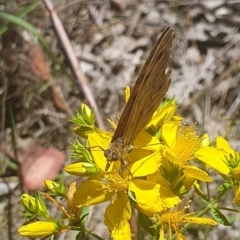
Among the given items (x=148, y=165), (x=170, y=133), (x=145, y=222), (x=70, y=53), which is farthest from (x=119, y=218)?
(x=70, y=53)

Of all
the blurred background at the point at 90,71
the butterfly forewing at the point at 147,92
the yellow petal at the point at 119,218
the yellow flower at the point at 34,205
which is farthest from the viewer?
the blurred background at the point at 90,71

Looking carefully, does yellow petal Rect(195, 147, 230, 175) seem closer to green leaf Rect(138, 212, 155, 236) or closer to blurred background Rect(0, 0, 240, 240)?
green leaf Rect(138, 212, 155, 236)

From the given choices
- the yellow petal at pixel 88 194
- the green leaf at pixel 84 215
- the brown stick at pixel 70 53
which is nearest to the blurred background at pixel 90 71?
the brown stick at pixel 70 53

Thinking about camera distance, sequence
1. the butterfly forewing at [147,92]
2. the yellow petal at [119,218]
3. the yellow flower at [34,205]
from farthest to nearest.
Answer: the yellow flower at [34,205], the yellow petal at [119,218], the butterfly forewing at [147,92]

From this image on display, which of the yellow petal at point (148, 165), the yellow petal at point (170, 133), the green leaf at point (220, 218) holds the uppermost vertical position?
the yellow petal at point (170, 133)

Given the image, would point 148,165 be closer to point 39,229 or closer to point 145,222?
point 145,222

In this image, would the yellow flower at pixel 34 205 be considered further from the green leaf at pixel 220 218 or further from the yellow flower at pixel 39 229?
the green leaf at pixel 220 218

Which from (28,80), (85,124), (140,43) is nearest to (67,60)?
(28,80)
